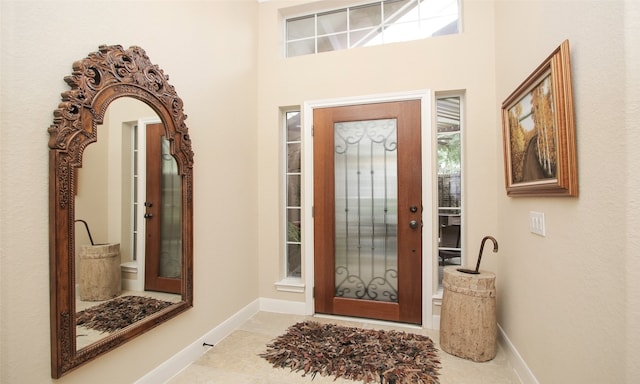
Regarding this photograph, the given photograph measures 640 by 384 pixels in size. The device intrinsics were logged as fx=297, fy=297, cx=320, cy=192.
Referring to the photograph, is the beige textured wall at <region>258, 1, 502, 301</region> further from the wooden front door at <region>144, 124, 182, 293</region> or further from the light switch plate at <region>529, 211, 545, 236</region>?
the wooden front door at <region>144, 124, 182, 293</region>

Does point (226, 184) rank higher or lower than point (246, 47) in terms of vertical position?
lower

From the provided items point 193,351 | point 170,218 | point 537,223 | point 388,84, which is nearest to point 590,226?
point 537,223

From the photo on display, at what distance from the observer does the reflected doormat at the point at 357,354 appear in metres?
1.97

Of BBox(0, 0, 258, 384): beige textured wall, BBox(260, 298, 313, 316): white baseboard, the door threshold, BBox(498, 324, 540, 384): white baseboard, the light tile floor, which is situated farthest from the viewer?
BBox(260, 298, 313, 316): white baseboard

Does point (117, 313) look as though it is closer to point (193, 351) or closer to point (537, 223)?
point (193, 351)

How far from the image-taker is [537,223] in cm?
168

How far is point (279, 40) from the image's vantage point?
3.09m

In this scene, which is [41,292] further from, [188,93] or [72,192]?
[188,93]

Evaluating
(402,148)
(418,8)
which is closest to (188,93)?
(402,148)

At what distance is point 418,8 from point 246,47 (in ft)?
5.46

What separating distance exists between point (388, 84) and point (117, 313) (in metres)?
2.65

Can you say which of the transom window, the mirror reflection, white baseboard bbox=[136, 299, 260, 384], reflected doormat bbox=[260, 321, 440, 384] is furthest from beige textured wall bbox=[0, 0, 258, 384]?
reflected doormat bbox=[260, 321, 440, 384]

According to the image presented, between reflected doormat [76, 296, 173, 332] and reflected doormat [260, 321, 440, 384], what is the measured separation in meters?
0.92

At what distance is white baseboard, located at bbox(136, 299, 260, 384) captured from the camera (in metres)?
1.83
